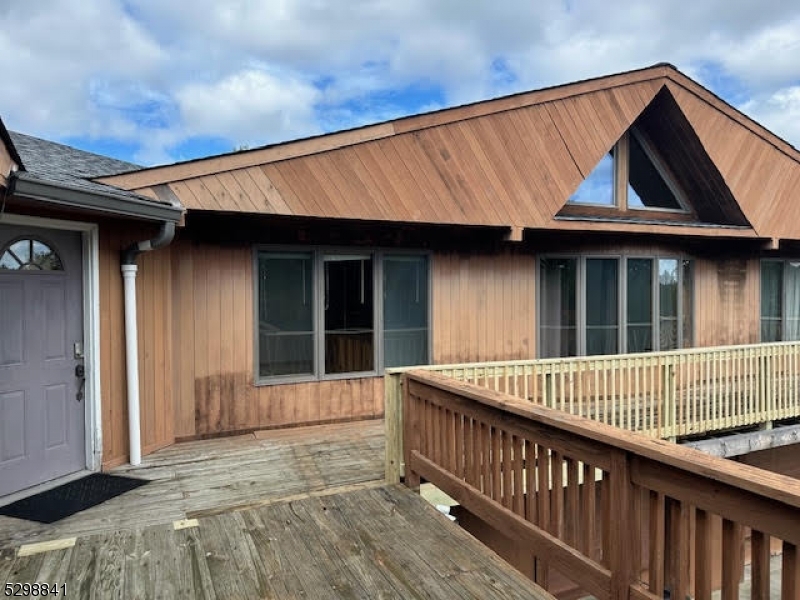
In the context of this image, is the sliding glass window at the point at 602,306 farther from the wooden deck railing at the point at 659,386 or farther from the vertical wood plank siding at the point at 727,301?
the vertical wood plank siding at the point at 727,301

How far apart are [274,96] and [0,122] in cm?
7495

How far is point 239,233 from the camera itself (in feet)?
18.7

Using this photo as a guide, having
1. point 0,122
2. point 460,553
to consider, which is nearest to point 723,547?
point 460,553

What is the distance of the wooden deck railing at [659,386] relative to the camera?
4.60 m

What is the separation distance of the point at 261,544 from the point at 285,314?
10.0 feet

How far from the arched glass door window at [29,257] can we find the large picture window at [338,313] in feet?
6.48

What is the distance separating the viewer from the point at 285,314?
593cm

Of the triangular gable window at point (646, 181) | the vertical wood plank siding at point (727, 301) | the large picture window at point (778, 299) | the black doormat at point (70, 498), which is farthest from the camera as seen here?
the large picture window at point (778, 299)

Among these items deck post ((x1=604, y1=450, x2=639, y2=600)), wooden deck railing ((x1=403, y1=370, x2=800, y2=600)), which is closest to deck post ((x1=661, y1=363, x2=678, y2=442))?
wooden deck railing ((x1=403, y1=370, x2=800, y2=600))

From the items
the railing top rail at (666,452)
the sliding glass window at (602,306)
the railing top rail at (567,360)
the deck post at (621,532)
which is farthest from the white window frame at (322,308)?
the deck post at (621,532)

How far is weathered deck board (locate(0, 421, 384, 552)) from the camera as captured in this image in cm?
357

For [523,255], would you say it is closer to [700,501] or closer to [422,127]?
[422,127]

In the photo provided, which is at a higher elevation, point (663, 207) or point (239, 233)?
point (663, 207)

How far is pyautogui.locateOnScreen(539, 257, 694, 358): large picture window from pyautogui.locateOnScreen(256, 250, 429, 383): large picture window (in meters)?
1.91
